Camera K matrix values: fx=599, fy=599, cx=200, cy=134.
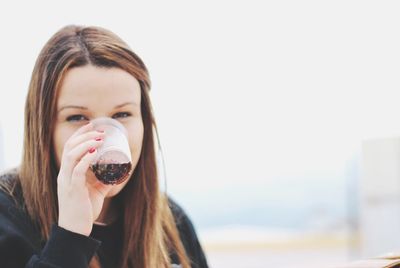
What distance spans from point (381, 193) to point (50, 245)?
1.99m

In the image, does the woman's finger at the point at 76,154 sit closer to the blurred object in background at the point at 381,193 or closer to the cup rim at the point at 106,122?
the cup rim at the point at 106,122

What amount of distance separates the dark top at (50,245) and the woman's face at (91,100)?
0.10 m

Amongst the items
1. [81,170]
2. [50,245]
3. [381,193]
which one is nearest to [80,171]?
[81,170]

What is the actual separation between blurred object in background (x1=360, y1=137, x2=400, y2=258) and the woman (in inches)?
64.7

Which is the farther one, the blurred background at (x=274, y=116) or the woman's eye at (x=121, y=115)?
the blurred background at (x=274, y=116)

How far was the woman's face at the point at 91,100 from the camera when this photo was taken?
0.90m

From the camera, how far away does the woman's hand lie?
829 mm

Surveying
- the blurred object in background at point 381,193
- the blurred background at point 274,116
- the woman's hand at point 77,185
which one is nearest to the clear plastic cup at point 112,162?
the woman's hand at point 77,185

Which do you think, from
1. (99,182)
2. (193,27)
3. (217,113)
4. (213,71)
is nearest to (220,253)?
(217,113)

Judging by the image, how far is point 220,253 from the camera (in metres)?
2.77

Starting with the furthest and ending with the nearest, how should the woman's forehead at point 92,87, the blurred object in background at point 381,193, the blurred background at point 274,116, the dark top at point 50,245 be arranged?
the blurred object in background at point 381,193, the blurred background at point 274,116, the woman's forehead at point 92,87, the dark top at point 50,245

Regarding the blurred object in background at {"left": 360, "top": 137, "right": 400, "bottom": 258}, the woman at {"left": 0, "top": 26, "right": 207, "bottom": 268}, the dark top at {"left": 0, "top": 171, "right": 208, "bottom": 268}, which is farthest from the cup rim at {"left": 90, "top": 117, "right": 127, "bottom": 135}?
the blurred object in background at {"left": 360, "top": 137, "right": 400, "bottom": 258}

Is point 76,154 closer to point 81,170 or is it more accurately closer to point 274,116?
point 81,170

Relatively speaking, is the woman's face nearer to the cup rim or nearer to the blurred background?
the cup rim
